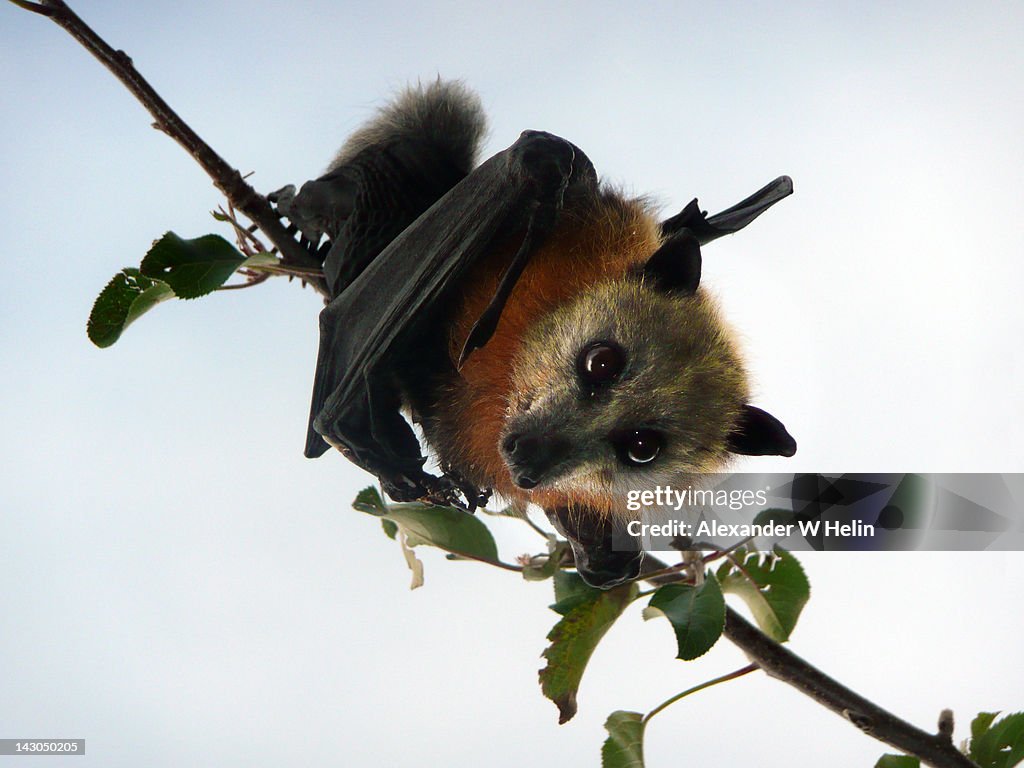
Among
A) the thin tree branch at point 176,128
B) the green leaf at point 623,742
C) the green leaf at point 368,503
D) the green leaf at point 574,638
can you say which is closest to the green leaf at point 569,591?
the green leaf at point 574,638

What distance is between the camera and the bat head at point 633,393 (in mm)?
1955

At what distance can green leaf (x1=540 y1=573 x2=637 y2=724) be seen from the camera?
2.00 meters

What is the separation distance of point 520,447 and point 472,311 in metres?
0.37

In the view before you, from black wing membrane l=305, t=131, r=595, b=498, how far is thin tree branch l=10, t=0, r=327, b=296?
12.4 inches

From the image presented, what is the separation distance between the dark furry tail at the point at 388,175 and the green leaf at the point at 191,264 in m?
0.26

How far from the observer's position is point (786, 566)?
2.23 meters

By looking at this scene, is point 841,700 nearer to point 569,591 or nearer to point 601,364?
point 569,591

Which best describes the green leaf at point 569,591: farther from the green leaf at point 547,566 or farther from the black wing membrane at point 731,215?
the black wing membrane at point 731,215

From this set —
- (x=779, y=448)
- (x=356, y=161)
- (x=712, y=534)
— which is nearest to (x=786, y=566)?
(x=712, y=534)

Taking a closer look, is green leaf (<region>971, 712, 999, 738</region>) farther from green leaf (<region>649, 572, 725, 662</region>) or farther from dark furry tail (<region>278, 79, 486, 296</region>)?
dark furry tail (<region>278, 79, 486, 296</region>)

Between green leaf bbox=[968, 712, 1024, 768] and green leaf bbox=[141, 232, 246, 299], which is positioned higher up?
green leaf bbox=[141, 232, 246, 299]

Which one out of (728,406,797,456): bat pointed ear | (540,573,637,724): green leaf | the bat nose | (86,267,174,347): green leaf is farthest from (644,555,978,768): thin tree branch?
(86,267,174,347): green leaf

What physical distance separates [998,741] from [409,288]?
183 centimetres

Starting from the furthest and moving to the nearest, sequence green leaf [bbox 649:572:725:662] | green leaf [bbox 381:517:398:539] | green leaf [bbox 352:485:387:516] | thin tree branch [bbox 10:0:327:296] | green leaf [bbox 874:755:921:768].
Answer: green leaf [bbox 381:517:398:539], green leaf [bbox 352:485:387:516], green leaf [bbox 874:755:921:768], thin tree branch [bbox 10:0:327:296], green leaf [bbox 649:572:725:662]
